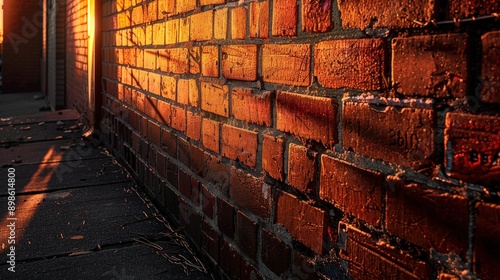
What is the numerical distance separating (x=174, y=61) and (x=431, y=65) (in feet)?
4.63

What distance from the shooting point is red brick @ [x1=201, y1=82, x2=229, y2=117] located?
1395 mm

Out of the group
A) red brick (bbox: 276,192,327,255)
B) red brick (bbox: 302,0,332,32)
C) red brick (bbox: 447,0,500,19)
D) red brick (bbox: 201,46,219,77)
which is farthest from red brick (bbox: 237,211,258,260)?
red brick (bbox: 447,0,500,19)

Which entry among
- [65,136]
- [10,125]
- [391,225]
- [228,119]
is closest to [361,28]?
[391,225]

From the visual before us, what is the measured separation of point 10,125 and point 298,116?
5.31 m

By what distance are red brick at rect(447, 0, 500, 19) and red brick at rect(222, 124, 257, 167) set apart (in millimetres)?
669

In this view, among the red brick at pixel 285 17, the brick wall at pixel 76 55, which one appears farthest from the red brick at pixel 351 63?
the brick wall at pixel 76 55

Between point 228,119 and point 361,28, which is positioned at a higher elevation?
point 361,28

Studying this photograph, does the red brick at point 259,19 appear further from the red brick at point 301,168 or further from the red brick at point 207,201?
the red brick at point 207,201

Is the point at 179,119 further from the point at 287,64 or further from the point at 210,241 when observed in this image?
the point at 287,64

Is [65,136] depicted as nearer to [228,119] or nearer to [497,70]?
[228,119]

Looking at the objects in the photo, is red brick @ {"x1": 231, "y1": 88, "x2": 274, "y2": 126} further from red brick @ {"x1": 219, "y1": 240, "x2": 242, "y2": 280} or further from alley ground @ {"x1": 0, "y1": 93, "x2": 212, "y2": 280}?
alley ground @ {"x1": 0, "y1": 93, "x2": 212, "y2": 280}


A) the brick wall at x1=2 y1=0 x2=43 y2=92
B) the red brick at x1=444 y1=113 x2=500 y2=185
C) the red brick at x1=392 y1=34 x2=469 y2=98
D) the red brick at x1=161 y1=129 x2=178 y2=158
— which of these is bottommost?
the red brick at x1=161 y1=129 x2=178 y2=158

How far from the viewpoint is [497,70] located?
1.92 ft

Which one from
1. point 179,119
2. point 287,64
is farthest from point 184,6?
point 287,64
